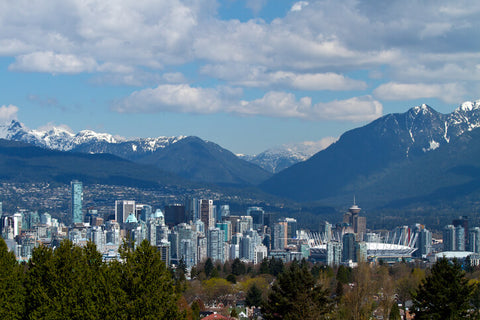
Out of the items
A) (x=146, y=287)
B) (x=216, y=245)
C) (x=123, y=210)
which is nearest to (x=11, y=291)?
(x=146, y=287)

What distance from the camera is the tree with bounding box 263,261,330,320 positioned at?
24.0m

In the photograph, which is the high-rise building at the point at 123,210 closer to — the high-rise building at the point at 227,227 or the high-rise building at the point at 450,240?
the high-rise building at the point at 227,227

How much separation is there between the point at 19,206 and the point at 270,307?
168m

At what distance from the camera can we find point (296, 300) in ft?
80.2

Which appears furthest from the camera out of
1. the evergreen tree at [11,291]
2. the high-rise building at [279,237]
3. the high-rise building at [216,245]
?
the high-rise building at [279,237]

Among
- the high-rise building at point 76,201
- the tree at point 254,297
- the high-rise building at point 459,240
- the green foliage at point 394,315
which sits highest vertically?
the high-rise building at point 76,201

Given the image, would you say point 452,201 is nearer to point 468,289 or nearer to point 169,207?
point 169,207

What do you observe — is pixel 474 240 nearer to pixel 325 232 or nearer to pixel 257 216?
pixel 325 232

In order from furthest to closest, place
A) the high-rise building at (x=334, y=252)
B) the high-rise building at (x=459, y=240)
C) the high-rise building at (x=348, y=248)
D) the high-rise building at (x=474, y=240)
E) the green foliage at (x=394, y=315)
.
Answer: the high-rise building at (x=459, y=240), the high-rise building at (x=474, y=240), the high-rise building at (x=348, y=248), the high-rise building at (x=334, y=252), the green foliage at (x=394, y=315)

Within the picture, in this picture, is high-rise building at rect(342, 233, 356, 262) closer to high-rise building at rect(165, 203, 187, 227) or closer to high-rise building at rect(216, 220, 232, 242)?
high-rise building at rect(216, 220, 232, 242)

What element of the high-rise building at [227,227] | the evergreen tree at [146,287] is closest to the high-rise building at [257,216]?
the high-rise building at [227,227]

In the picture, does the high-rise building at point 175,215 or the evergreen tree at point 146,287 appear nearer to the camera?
the evergreen tree at point 146,287

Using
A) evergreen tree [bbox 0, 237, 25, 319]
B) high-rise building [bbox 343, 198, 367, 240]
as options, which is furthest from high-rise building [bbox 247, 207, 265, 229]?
evergreen tree [bbox 0, 237, 25, 319]

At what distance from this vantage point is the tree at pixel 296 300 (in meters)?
24.0
